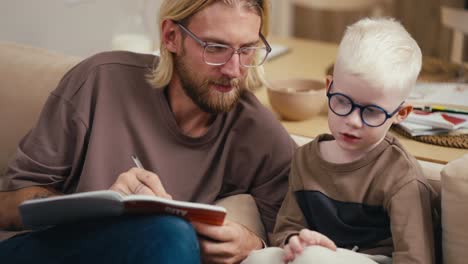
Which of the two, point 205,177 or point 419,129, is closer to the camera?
point 205,177

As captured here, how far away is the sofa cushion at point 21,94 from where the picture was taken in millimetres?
1876

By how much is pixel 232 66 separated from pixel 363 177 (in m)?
0.43

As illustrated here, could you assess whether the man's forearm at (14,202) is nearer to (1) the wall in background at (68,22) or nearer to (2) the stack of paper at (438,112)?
(1) the wall in background at (68,22)

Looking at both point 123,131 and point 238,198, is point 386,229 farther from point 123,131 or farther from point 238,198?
point 123,131

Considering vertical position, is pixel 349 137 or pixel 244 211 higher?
pixel 349 137

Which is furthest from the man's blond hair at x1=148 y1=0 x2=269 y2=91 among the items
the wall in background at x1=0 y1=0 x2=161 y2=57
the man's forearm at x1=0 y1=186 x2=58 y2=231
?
the wall in background at x1=0 y1=0 x2=161 y2=57

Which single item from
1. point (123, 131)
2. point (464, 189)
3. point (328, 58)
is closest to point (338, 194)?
point (464, 189)

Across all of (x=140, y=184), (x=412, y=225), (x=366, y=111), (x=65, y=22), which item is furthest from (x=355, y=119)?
(x=65, y=22)

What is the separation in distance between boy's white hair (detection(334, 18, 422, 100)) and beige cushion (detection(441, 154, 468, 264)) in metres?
0.21

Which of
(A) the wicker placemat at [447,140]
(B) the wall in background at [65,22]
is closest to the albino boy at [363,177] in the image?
(A) the wicker placemat at [447,140]

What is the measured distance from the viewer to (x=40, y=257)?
4.63 ft

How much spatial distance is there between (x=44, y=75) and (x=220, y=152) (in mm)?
597

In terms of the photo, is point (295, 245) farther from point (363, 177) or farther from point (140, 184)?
point (140, 184)

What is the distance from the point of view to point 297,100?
1.96 metres
